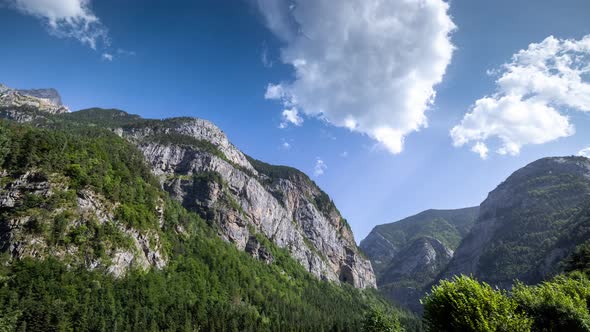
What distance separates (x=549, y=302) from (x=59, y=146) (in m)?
154

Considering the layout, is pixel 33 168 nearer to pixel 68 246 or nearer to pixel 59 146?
Answer: pixel 59 146

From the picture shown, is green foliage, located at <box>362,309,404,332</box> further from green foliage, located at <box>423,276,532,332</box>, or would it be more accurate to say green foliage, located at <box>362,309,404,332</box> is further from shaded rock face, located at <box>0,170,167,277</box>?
shaded rock face, located at <box>0,170,167,277</box>

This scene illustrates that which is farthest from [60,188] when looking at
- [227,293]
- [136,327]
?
[227,293]

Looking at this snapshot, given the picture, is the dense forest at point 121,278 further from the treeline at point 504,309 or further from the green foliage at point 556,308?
the green foliage at point 556,308

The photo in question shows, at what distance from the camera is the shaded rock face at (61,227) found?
303 ft

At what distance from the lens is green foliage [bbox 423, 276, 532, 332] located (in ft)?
75.4

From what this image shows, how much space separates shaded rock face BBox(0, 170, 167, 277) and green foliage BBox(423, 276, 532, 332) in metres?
108

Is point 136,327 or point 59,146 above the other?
point 59,146

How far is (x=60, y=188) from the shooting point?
10988cm

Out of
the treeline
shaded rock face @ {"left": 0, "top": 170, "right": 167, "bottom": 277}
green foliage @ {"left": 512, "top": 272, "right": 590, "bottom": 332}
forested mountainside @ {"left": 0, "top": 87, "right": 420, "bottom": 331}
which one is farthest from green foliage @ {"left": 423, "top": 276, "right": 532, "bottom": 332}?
shaded rock face @ {"left": 0, "top": 170, "right": 167, "bottom": 277}

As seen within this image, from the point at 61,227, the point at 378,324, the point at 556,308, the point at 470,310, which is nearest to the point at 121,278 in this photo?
the point at 61,227

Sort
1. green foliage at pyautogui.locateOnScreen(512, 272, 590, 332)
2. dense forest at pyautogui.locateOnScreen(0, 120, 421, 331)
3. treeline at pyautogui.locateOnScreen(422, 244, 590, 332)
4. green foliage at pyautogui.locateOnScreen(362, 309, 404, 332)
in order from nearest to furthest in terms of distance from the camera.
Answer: treeline at pyautogui.locateOnScreen(422, 244, 590, 332)
green foliage at pyautogui.locateOnScreen(512, 272, 590, 332)
green foliage at pyautogui.locateOnScreen(362, 309, 404, 332)
dense forest at pyautogui.locateOnScreen(0, 120, 421, 331)

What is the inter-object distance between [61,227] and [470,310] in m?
116

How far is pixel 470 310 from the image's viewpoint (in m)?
24.5
